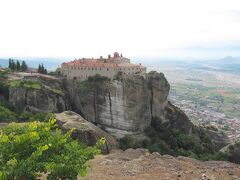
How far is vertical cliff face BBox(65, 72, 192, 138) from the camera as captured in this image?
58375mm

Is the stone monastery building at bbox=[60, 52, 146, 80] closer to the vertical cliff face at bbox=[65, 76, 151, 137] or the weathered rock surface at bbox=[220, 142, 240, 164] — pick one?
the vertical cliff face at bbox=[65, 76, 151, 137]

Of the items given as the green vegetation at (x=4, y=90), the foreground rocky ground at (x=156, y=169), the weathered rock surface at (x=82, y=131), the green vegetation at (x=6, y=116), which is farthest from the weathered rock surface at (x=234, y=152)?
the green vegetation at (x=4, y=90)

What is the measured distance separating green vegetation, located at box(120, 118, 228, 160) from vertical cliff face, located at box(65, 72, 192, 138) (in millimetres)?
1577

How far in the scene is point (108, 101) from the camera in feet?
195

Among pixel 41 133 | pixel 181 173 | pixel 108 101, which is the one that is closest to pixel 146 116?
pixel 108 101

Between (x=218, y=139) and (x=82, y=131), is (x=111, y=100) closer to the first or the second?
(x=82, y=131)

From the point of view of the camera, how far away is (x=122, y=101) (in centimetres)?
5834

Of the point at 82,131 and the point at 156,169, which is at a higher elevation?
the point at 156,169

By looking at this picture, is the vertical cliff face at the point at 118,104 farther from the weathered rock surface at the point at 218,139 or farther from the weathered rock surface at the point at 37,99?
the weathered rock surface at the point at 218,139

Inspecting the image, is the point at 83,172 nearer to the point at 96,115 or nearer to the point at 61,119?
the point at 61,119

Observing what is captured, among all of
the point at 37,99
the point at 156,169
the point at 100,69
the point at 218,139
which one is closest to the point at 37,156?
the point at 156,169

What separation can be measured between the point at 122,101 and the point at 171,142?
10.3 metres

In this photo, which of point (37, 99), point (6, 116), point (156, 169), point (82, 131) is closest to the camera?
point (156, 169)

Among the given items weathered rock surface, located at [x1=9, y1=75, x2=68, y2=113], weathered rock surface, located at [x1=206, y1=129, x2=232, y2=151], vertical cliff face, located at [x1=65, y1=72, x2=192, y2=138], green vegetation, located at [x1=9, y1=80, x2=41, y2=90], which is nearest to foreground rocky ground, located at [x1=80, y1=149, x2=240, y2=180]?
vertical cliff face, located at [x1=65, y1=72, x2=192, y2=138]
